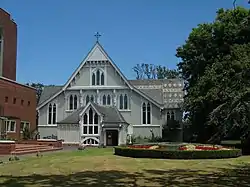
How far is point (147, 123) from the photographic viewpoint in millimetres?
55812

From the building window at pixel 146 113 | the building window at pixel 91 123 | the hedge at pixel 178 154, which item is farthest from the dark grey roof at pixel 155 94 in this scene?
the hedge at pixel 178 154

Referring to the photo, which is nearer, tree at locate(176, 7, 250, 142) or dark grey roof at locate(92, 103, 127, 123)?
tree at locate(176, 7, 250, 142)

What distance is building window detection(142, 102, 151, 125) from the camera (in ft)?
183

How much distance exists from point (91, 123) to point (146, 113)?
8.35m

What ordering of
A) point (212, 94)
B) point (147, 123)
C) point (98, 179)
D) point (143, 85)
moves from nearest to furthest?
point (98, 179) < point (212, 94) < point (147, 123) < point (143, 85)

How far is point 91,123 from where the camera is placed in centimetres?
5284

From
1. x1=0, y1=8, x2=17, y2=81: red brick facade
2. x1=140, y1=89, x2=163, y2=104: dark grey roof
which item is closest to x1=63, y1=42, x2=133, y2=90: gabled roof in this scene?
x1=140, y1=89, x2=163, y2=104: dark grey roof

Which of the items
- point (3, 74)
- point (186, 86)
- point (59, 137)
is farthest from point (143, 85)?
point (3, 74)

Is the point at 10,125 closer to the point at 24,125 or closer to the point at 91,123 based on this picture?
the point at 24,125

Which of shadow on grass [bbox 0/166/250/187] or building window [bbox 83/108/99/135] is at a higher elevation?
building window [bbox 83/108/99/135]

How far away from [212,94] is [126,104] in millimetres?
19340

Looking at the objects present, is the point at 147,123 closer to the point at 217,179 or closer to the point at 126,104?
the point at 126,104

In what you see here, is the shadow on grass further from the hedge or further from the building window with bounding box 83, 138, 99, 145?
the building window with bounding box 83, 138, 99, 145

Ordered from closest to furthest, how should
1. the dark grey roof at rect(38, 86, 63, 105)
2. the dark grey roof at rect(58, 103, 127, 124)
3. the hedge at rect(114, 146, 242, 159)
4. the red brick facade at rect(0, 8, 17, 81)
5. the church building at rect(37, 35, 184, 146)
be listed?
1. the hedge at rect(114, 146, 242, 159)
2. the dark grey roof at rect(58, 103, 127, 124)
3. the church building at rect(37, 35, 184, 146)
4. the red brick facade at rect(0, 8, 17, 81)
5. the dark grey roof at rect(38, 86, 63, 105)
